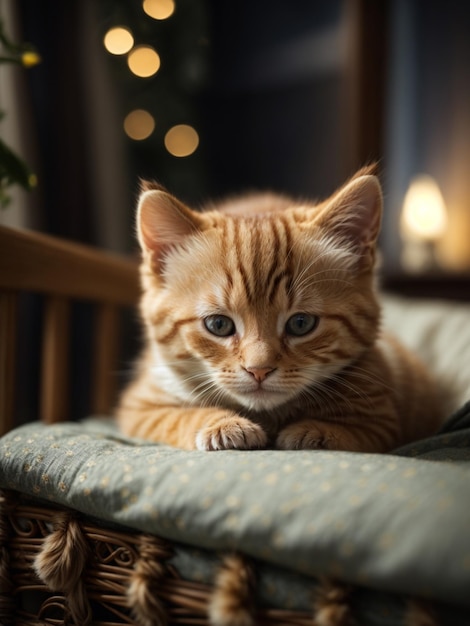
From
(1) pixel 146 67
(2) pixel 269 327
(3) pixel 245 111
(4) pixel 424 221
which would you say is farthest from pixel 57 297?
(3) pixel 245 111

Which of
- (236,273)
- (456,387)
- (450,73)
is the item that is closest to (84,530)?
(236,273)

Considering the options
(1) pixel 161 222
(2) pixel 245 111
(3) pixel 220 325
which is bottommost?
(3) pixel 220 325

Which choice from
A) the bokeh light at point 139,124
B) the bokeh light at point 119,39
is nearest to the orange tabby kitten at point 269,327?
the bokeh light at point 119,39

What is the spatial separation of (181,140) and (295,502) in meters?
2.45

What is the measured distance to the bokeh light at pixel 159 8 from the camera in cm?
235

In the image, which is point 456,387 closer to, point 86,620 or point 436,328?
point 436,328

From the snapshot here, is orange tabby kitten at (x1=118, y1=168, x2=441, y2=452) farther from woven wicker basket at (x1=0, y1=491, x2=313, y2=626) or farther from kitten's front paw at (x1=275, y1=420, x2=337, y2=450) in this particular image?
woven wicker basket at (x1=0, y1=491, x2=313, y2=626)

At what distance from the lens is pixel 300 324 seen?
1204 millimetres

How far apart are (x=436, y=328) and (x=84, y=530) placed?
1333mm

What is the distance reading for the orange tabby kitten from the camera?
1.15m

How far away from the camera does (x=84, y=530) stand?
1.02 m

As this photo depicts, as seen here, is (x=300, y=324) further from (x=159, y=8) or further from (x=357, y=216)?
(x=159, y=8)

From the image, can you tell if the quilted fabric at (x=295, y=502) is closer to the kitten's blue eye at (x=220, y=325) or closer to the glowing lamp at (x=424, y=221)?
the kitten's blue eye at (x=220, y=325)

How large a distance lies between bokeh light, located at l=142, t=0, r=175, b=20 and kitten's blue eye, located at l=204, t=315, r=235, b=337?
1696 mm
